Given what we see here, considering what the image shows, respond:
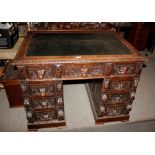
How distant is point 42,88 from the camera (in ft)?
7.09

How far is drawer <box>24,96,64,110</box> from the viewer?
7.39 ft

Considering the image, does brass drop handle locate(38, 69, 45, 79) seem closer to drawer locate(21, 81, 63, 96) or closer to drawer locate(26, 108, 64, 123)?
drawer locate(21, 81, 63, 96)

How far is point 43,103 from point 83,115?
33.5 inches

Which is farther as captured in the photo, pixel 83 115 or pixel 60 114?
pixel 83 115

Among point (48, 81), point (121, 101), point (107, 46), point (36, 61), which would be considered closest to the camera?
point (36, 61)

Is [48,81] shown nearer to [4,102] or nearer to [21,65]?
[21,65]

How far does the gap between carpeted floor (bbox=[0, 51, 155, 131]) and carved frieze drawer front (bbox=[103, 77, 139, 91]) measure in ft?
2.30

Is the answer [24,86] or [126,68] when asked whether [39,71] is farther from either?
[126,68]

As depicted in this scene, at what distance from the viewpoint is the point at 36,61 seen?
1.88 metres

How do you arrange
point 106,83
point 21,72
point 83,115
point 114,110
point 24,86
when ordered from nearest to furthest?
point 21,72, point 24,86, point 106,83, point 114,110, point 83,115

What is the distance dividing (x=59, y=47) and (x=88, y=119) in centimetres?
131

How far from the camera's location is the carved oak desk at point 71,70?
1983 millimetres

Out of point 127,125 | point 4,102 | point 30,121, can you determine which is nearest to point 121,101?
point 127,125

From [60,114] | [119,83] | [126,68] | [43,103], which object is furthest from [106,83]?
[43,103]
